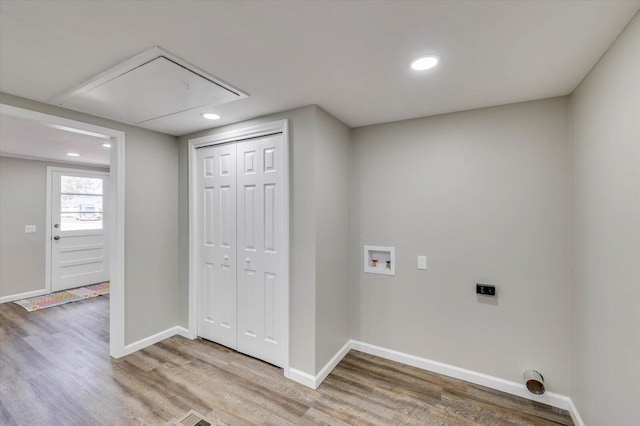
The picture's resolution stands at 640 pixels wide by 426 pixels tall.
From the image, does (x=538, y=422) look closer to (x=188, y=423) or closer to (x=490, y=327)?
A: (x=490, y=327)

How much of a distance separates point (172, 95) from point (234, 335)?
91.3 inches

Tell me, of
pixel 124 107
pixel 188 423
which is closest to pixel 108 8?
pixel 124 107

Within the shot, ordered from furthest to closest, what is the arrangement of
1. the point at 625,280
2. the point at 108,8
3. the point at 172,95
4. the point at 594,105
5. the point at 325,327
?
the point at 325,327
the point at 172,95
the point at 594,105
the point at 625,280
the point at 108,8

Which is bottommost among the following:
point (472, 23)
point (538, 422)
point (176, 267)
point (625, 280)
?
point (538, 422)

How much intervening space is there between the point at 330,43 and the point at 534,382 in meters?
2.76

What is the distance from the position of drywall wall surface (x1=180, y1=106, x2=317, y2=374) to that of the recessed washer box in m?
0.78

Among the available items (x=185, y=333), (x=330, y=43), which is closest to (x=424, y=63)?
(x=330, y=43)

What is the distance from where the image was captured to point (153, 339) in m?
3.04

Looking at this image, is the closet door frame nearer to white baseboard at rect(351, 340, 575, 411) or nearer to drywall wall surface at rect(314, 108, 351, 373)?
drywall wall surface at rect(314, 108, 351, 373)

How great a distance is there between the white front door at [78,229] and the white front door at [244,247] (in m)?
3.83

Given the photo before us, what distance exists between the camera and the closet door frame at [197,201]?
247 cm

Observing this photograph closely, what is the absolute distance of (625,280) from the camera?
4.56ft

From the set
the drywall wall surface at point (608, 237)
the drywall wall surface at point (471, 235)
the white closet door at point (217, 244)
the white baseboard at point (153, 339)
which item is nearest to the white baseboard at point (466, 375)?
the drywall wall surface at point (471, 235)

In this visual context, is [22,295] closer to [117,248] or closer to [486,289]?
[117,248]
